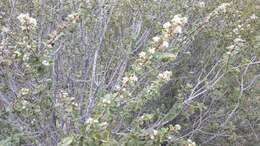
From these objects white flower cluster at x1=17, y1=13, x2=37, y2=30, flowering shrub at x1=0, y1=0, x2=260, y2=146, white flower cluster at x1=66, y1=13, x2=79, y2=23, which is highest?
white flower cluster at x1=17, y1=13, x2=37, y2=30

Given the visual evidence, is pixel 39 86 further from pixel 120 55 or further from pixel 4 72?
pixel 120 55

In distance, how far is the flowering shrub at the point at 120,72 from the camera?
2676 millimetres

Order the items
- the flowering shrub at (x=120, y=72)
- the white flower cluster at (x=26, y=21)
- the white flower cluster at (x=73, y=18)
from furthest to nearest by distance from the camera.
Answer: the white flower cluster at (x=73, y=18)
the flowering shrub at (x=120, y=72)
the white flower cluster at (x=26, y=21)

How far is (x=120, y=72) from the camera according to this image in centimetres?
343

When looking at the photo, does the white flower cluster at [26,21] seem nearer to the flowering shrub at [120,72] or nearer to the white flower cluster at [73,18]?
the flowering shrub at [120,72]

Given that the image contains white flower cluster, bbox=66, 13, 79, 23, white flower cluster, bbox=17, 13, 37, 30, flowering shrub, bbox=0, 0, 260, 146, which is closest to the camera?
white flower cluster, bbox=17, 13, 37, 30

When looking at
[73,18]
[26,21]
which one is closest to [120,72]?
[73,18]

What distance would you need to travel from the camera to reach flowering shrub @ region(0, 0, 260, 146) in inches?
105

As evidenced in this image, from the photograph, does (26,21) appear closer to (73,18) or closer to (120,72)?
(73,18)

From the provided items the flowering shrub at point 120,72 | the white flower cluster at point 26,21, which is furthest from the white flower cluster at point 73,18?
the white flower cluster at point 26,21

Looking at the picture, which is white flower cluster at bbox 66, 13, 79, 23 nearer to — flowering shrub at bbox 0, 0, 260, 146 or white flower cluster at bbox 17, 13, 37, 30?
flowering shrub at bbox 0, 0, 260, 146

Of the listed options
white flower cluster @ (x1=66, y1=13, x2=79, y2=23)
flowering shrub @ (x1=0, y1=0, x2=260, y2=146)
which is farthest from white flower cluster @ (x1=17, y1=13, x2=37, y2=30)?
white flower cluster @ (x1=66, y1=13, x2=79, y2=23)

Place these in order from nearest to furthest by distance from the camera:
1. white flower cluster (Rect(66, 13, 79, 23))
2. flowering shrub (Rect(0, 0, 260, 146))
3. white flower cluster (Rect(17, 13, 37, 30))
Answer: white flower cluster (Rect(17, 13, 37, 30)) → flowering shrub (Rect(0, 0, 260, 146)) → white flower cluster (Rect(66, 13, 79, 23))

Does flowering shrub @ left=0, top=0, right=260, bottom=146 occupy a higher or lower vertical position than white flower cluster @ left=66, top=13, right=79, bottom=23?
lower
